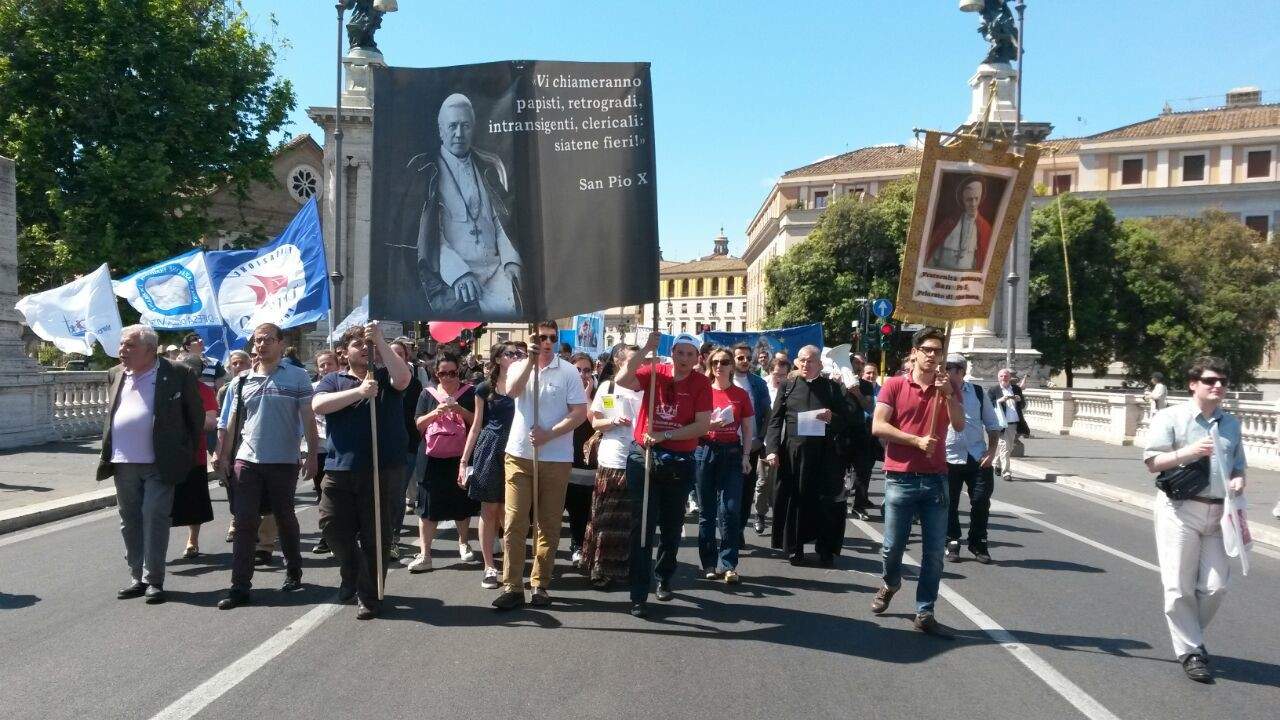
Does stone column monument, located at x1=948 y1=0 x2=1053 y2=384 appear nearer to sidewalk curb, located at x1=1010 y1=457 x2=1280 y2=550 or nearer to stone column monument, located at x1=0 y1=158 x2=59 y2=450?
sidewalk curb, located at x1=1010 y1=457 x2=1280 y2=550

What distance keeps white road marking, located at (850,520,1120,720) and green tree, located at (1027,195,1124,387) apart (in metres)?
44.3

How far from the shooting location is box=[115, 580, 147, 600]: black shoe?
697 cm

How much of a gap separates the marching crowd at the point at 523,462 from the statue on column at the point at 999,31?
73.3 feet

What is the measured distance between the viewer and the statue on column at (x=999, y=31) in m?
27.4

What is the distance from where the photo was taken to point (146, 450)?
6961mm

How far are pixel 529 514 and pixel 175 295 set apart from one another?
8385 millimetres

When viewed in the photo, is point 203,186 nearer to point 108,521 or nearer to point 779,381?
point 108,521

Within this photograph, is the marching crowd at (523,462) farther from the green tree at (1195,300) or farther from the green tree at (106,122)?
the green tree at (1195,300)

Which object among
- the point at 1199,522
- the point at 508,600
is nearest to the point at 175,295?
the point at 508,600

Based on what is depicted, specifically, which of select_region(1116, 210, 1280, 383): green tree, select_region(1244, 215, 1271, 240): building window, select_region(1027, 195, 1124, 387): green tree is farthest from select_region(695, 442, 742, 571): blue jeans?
select_region(1244, 215, 1271, 240): building window

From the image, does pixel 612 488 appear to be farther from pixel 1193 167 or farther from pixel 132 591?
pixel 1193 167

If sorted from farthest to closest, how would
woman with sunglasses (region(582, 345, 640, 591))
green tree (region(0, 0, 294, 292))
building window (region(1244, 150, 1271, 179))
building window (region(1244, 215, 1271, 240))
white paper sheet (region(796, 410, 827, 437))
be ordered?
building window (region(1244, 150, 1271, 179)) → building window (region(1244, 215, 1271, 240)) → green tree (region(0, 0, 294, 292)) → white paper sheet (region(796, 410, 827, 437)) → woman with sunglasses (region(582, 345, 640, 591))

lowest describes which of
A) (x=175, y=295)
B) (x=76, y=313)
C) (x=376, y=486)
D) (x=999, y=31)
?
(x=376, y=486)

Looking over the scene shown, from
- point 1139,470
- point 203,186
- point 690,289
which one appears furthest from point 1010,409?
point 690,289
